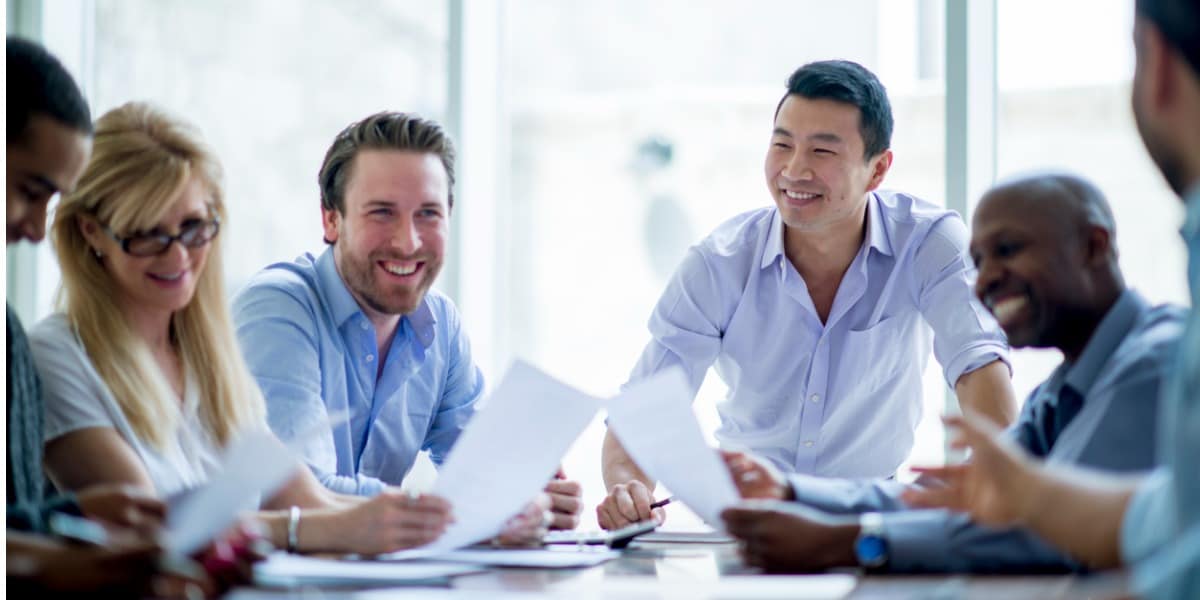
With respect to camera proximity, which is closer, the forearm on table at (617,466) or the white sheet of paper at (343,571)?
the white sheet of paper at (343,571)

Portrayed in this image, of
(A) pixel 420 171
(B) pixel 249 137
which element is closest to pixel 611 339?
(B) pixel 249 137

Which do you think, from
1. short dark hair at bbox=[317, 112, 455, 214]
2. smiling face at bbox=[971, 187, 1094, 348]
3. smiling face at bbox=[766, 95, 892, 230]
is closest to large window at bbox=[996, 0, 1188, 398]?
smiling face at bbox=[766, 95, 892, 230]

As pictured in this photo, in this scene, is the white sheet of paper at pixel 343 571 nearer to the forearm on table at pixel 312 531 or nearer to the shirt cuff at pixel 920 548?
the forearm on table at pixel 312 531

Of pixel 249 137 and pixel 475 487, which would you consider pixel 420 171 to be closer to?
pixel 475 487

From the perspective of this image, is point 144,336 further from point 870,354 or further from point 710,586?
point 870,354

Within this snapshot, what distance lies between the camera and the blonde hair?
6.26 feet

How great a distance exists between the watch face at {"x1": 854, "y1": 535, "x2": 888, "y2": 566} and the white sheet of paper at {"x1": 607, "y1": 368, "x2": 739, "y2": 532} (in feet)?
0.66

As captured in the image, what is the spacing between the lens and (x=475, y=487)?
1.86m

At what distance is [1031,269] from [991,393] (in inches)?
40.1

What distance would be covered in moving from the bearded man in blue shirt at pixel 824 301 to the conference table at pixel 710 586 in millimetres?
1312

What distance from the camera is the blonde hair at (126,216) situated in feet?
6.26

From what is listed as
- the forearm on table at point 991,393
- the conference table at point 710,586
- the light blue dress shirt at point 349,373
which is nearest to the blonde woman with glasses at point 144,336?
the conference table at point 710,586

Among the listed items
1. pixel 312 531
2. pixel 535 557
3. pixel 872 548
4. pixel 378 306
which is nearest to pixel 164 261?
pixel 312 531

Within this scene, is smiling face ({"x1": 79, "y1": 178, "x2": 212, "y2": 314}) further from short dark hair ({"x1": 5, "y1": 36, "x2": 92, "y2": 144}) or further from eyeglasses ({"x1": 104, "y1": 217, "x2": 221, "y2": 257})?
short dark hair ({"x1": 5, "y1": 36, "x2": 92, "y2": 144})
